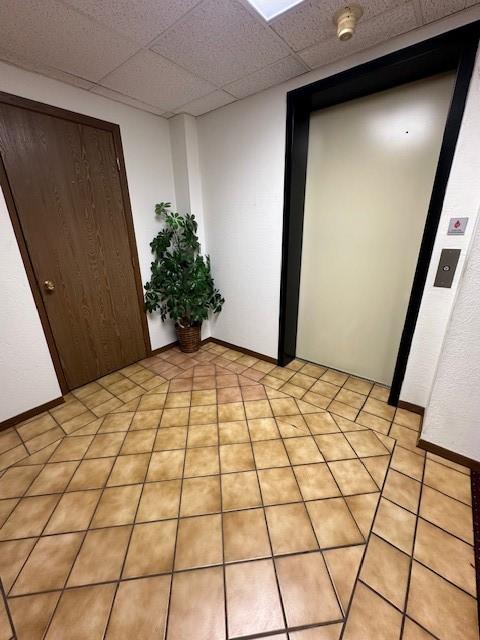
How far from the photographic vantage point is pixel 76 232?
2162 millimetres

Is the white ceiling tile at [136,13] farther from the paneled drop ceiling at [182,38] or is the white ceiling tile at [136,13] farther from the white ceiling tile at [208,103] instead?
the white ceiling tile at [208,103]

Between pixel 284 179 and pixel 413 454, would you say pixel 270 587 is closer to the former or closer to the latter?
pixel 413 454

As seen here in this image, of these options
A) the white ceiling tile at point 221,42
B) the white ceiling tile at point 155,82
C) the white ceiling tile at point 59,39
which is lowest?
the white ceiling tile at point 59,39

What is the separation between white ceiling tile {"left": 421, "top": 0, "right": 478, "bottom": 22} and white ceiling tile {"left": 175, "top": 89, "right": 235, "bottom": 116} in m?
1.36

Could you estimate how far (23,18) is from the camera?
4.27ft

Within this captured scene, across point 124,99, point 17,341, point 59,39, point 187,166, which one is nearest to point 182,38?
point 59,39

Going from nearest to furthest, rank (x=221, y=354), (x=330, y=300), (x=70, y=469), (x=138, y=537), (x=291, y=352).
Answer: (x=138, y=537) → (x=70, y=469) → (x=330, y=300) → (x=291, y=352) → (x=221, y=354)

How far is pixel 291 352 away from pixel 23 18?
9.38ft

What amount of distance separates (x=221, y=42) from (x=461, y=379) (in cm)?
240

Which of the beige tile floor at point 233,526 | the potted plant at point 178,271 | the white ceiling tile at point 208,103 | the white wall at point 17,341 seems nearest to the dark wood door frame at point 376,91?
the white ceiling tile at point 208,103

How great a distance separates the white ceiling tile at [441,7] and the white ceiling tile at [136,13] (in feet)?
3.76

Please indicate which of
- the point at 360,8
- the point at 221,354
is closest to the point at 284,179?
the point at 360,8

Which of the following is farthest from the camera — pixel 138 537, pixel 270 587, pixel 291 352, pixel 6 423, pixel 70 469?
pixel 291 352

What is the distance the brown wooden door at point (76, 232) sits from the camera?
6.05 feet
